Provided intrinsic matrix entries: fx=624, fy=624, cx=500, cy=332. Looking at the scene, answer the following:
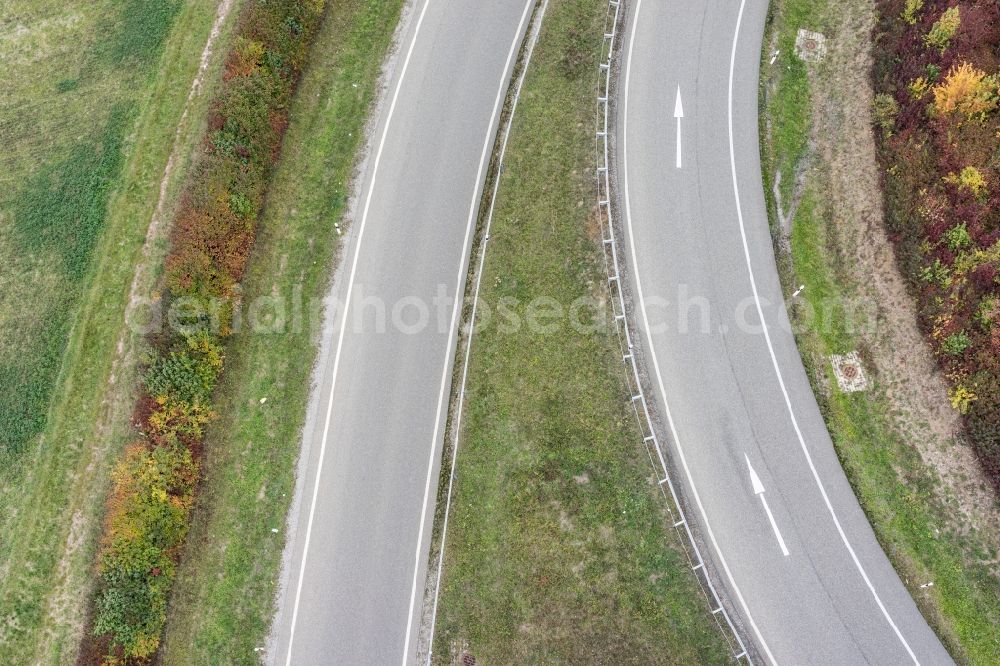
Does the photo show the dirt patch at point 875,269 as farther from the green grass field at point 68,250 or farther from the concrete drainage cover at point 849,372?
the green grass field at point 68,250

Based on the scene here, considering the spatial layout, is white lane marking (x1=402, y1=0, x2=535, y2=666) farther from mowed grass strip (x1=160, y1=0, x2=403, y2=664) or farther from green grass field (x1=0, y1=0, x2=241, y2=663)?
green grass field (x1=0, y1=0, x2=241, y2=663)

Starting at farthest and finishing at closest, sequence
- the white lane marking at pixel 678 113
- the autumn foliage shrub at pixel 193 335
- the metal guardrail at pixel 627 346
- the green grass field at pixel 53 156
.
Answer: the green grass field at pixel 53 156 < the white lane marking at pixel 678 113 < the autumn foliage shrub at pixel 193 335 < the metal guardrail at pixel 627 346

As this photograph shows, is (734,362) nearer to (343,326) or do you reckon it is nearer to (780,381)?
(780,381)

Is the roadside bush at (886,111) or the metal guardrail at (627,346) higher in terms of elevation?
the roadside bush at (886,111)

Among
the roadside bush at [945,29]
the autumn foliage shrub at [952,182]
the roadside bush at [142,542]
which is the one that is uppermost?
the roadside bush at [945,29]

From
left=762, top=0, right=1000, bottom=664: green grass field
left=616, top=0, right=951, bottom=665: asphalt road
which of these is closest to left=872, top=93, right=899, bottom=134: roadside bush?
left=762, top=0, right=1000, bottom=664: green grass field

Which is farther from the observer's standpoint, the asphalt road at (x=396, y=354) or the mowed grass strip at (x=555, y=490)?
the asphalt road at (x=396, y=354)

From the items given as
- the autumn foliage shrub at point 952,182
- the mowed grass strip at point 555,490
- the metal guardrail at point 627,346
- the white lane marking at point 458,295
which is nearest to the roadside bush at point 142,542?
the white lane marking at point 458,295
